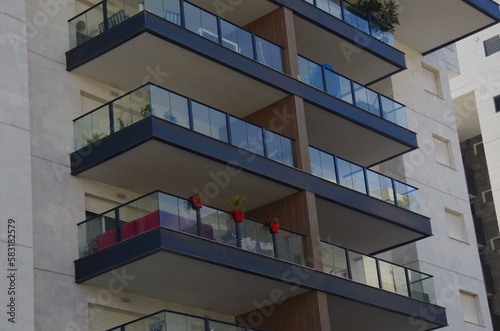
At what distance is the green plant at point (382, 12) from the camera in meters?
38.3

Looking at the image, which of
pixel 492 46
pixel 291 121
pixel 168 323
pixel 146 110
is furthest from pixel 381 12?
pixel 492 46

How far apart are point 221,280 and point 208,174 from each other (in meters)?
3.07

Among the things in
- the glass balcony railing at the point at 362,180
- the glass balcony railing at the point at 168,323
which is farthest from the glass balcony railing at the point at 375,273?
the glass balcony railing at the point at 168,323

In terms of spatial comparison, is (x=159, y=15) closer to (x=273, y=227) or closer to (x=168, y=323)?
(x=273, y=227)

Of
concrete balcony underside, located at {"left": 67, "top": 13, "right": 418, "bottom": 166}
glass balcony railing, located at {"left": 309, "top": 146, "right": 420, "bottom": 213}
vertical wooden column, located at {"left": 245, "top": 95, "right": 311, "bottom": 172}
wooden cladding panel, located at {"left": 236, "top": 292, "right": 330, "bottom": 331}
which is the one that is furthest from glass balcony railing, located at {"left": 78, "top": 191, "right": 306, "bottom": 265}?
concrete balcony underside, located at {"left": 67, "top": 13, "right": 418, "bottom": 166}

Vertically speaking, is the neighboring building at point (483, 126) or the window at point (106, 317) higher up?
the neighboring building at point (483, 126)

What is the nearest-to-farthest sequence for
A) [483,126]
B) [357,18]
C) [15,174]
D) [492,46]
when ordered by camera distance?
1. [15,174]
2. [357,18]
3. [483,126]
4. [492,46]

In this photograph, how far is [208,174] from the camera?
30.2 meters

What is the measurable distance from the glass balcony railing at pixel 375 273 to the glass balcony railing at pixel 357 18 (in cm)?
849

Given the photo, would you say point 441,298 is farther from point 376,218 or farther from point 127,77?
point 127,77

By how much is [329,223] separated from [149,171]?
693cm

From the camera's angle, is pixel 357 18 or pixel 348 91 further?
pixel 357 18

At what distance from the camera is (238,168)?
30.1 metres

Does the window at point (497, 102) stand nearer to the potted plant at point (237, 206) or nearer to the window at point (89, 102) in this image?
the potted plant at point (237, 206)
